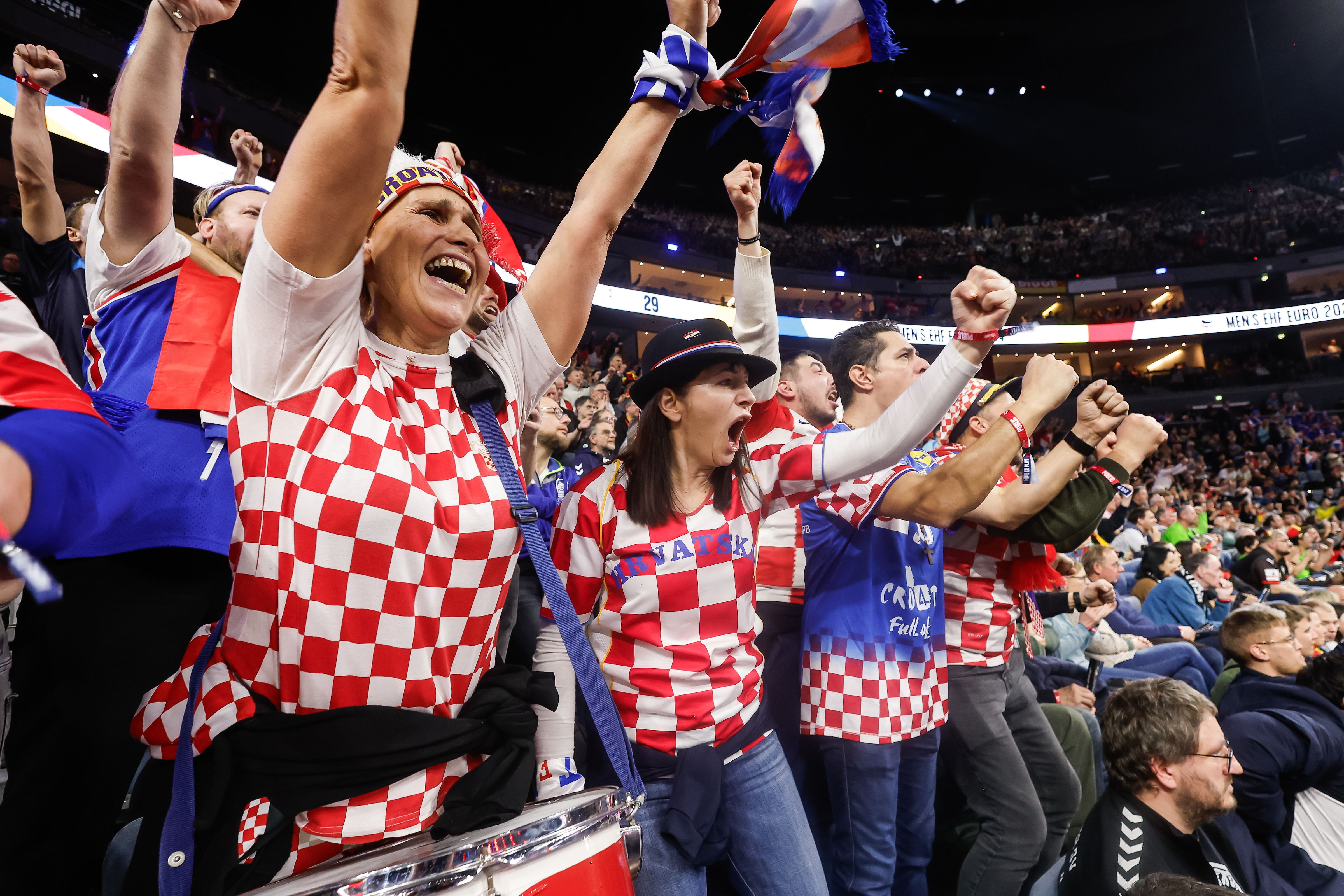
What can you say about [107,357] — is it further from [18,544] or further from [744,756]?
[744,756]

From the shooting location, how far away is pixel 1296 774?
2.71 m

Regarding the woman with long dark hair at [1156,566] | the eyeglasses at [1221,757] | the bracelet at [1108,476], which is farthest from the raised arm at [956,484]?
the woman with long dark hair at [1156,566]

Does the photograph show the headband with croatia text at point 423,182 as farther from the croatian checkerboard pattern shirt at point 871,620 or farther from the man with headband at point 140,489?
the croatian checkerboard pattern shirt at point 871,620

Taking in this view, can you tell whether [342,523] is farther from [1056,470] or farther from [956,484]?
[1056,470]

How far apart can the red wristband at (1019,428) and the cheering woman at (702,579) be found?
0.42 meters

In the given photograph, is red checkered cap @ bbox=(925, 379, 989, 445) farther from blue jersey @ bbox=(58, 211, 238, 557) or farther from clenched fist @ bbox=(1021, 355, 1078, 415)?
blue jersey @ bbox=(58, 211, 238, 557)

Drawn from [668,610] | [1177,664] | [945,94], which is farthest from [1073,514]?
[945,94]

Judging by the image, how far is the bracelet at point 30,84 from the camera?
1593 millimetres

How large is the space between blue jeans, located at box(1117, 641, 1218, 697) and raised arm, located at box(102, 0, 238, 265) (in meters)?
5.30

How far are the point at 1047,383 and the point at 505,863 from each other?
208cm

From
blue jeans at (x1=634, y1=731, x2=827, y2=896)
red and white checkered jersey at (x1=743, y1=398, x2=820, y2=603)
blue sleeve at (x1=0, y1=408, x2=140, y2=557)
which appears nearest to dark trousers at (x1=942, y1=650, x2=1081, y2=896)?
red and white checkered jersey at (x1=743, y1=398, x2=820, y2=603)

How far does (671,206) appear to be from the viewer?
25.7 meters

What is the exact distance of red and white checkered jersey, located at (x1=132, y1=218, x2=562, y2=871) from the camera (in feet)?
3.11

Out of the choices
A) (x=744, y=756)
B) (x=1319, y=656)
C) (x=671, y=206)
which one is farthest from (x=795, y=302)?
(x=744, y=756)
